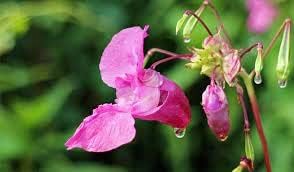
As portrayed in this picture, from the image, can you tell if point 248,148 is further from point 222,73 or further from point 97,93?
point 97,93

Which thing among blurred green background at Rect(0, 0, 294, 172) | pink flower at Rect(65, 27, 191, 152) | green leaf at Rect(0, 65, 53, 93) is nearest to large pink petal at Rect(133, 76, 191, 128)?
pink flower at Rect(65, 27, 191, 152)

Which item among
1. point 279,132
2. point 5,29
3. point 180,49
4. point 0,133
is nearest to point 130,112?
point 5,29

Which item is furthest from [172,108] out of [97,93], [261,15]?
[97,93]

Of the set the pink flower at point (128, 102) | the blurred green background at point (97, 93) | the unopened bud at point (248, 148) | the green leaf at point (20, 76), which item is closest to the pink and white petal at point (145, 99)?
the pink flower at point (128, 102)

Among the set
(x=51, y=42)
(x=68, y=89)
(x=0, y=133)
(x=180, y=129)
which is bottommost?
(x=180, y=129)

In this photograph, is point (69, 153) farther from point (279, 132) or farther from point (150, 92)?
point (150, 92)

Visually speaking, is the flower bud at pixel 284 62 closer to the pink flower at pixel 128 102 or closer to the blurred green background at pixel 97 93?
the pink flower at pixel 128 102
